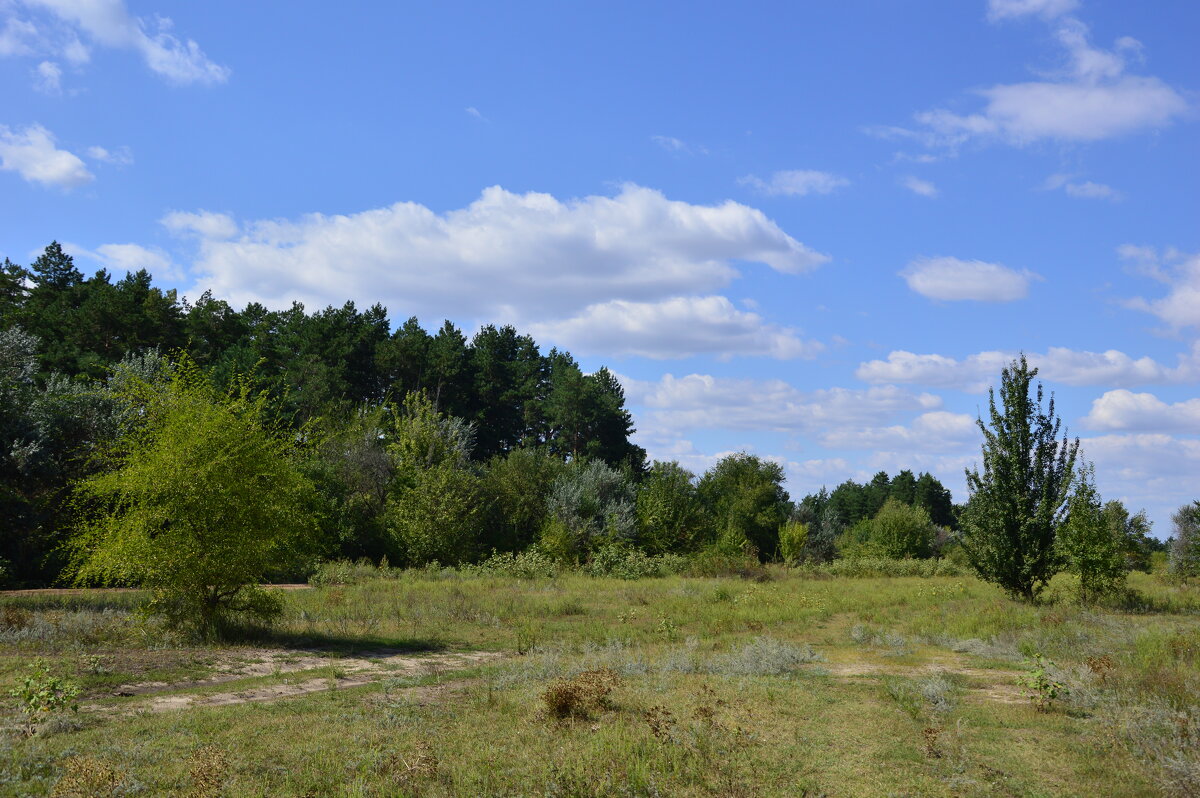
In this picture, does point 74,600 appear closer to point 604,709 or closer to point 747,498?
point 604,709

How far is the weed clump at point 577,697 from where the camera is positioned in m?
9.43

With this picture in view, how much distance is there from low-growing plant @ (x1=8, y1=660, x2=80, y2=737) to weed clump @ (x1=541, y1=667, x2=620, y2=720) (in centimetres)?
532

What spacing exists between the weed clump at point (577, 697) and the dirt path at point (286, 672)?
3.74 meters

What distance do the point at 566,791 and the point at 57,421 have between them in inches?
1003

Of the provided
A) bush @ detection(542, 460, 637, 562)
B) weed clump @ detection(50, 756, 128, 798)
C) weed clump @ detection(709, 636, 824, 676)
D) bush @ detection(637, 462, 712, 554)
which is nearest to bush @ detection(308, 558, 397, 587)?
bush @ detection(542, 460, 637, 562)

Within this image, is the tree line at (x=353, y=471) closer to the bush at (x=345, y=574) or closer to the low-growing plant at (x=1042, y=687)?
the bush at (x=345, y=574)

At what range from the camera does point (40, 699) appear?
8.47 metres

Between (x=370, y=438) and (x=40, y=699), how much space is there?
3226cm

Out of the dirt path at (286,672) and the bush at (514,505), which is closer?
the dirt path at (286,672)

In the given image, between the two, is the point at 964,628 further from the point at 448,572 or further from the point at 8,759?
the point at 448,572

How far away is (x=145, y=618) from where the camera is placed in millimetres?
14188

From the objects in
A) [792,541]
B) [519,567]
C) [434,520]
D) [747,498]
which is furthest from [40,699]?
[747,498]

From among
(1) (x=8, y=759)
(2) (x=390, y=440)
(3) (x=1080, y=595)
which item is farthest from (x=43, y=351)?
(3) (x=1080, y=595)

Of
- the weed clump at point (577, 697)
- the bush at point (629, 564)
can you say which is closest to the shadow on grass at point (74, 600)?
the weed clump at point (577, 697)
